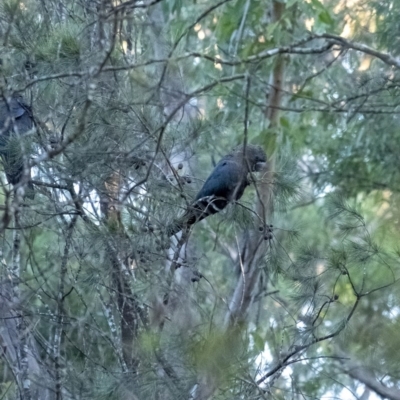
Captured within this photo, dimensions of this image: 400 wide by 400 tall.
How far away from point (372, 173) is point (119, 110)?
141 inches

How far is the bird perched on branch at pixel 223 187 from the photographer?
390 cm

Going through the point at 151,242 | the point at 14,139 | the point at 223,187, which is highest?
the point at 14,139

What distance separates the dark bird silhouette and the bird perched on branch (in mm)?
729

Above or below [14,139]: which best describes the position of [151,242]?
below

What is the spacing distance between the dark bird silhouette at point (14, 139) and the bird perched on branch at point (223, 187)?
2.39 ft

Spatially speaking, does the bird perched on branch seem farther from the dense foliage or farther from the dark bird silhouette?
the dark bird silhouette

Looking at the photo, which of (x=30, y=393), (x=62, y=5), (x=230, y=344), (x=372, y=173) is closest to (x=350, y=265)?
(x=230, y=344)

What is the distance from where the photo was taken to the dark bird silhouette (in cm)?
366

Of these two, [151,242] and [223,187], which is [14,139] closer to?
[151,242]

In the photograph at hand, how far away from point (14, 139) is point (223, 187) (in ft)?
3.52

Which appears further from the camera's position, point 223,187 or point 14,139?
point 223,187

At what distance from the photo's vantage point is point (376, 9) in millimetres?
6734

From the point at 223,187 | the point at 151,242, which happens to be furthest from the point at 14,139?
the point at 223,187

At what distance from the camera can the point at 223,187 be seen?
4.23 meters
